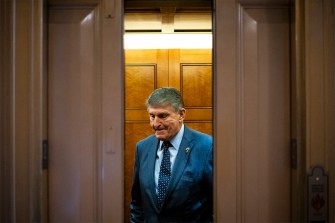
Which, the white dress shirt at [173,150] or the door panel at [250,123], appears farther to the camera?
A: the white dress shirt at [173,150]

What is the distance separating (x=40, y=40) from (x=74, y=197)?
0.83 meters

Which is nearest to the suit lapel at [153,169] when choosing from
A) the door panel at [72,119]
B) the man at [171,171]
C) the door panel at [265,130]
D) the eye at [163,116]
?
the man at [171,171]

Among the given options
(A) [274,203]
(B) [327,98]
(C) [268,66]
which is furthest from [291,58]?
(A) [274,203]

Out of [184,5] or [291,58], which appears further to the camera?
[184,5]

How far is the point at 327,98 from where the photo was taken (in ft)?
5.95

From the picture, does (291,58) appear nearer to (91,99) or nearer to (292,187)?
(292,187)

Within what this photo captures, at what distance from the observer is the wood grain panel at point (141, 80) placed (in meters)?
4.09

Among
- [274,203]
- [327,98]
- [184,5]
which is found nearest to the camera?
[327,98]

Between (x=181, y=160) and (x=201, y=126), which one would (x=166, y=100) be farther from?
(x=201, y=126)

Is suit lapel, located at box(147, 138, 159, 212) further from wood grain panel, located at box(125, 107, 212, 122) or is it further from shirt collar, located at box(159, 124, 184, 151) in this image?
wood grain panel, located at box(125, 107, 212, 122)

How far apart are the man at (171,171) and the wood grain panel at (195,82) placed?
0.88m

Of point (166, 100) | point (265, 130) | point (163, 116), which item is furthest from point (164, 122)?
point (265, 130)

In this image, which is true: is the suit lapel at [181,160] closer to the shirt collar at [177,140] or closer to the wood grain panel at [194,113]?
the shirt collar at [177,140]

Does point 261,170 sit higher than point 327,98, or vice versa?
point 327,98
